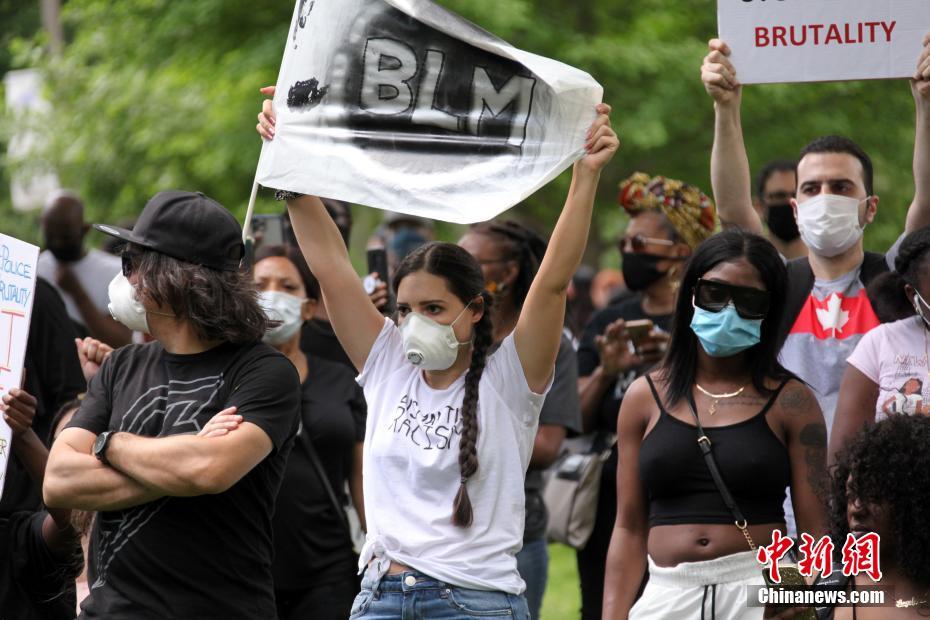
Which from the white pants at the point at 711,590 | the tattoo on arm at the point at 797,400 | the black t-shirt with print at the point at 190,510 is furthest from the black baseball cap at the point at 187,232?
the tattoo on arm at the point at 797,400

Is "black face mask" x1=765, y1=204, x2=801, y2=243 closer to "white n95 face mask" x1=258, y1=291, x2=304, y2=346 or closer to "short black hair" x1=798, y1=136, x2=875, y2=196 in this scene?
"short black hair" x1=798, y1=136, x2=875, y2=196

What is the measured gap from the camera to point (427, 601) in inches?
186

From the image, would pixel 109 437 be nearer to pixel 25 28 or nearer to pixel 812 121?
pixel 812 121

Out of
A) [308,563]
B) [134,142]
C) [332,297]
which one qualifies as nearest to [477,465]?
[332,297]

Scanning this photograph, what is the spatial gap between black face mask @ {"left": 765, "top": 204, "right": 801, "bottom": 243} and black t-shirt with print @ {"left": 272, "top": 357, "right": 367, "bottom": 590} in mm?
2405

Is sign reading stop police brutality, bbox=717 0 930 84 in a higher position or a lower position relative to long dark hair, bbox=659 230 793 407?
higher

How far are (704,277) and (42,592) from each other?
109 inches

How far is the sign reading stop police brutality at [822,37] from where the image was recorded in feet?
18.6

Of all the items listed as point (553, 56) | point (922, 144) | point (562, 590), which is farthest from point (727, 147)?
point (553, 56)

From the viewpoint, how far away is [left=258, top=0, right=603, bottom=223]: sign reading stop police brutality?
5.09m

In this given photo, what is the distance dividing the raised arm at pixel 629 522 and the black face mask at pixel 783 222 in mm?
2372

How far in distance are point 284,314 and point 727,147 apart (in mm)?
2193

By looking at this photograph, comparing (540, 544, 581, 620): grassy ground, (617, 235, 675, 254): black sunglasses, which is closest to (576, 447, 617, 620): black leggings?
(617, 235, 675, 254): black sunglasses

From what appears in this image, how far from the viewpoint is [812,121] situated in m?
14.9
